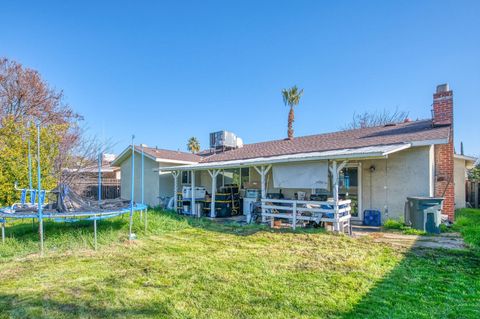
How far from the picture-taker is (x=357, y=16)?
10016mm

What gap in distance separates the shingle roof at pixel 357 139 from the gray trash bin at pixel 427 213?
206 centimetres

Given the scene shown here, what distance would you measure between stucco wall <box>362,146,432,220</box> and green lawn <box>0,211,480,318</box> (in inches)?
124

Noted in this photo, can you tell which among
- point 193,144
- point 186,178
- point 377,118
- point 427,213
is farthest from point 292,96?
point 193,144

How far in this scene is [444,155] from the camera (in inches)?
366

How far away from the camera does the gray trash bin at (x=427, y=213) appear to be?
737 centimetres

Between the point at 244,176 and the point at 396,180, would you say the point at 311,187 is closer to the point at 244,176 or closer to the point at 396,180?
the point at 396,180

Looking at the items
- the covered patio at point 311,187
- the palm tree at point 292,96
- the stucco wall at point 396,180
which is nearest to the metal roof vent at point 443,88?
the stucco wall at point 396,180

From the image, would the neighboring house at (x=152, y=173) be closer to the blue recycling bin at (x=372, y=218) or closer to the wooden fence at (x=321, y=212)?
the wooden fence at (x=321, y=212)

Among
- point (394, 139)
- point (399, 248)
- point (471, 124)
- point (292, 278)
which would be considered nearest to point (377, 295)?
point (292, 278)

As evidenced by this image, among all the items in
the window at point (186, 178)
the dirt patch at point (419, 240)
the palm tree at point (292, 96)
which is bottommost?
the dirt patch at point (419, 240)

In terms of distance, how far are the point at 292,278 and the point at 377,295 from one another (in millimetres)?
1210

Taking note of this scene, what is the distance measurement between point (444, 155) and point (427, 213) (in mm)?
3091

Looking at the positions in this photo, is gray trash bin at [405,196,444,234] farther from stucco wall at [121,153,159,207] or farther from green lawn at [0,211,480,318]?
stucco wall at [121,153,159,207]

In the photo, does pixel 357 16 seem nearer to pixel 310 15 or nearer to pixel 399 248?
pixel 310 15
